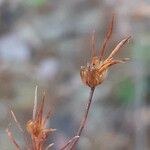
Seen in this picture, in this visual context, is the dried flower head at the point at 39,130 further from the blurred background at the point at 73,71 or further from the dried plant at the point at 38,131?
the blurred background at the point at 73,71

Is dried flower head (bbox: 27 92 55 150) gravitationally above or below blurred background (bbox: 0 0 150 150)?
below

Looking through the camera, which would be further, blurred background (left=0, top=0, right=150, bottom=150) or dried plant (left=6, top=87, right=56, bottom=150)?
blurred background (left=0, top=0, right=150, bottom=150)

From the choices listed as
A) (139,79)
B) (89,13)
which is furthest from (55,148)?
(89,13)

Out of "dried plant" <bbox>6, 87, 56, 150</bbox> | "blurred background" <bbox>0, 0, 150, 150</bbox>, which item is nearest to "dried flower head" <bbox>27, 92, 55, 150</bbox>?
"dried plant" <bbox>6, 87, 56, 150</bbox>

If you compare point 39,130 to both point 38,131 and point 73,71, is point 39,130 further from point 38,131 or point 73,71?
point 73,71

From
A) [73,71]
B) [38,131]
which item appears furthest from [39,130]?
[73,71]

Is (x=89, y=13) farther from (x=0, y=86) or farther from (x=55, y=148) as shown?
(x=55, y=148)

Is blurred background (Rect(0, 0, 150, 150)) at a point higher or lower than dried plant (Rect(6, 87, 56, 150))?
higher

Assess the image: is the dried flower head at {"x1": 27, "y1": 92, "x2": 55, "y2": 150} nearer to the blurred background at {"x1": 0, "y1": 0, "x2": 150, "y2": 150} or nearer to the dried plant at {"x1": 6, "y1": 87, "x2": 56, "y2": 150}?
the dried plant at {"x1": 6, "y1": 87, "x2": 56, "y2": 150}
